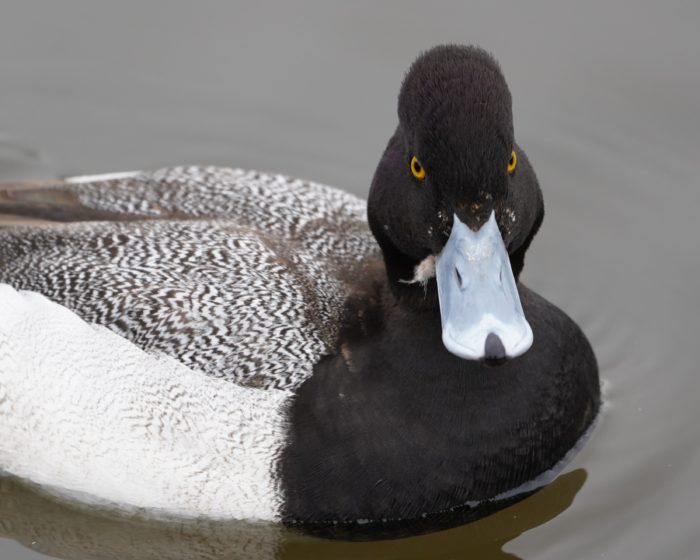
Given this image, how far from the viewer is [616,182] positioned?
938 cm

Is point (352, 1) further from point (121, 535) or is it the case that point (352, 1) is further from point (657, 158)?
point (121, 535)

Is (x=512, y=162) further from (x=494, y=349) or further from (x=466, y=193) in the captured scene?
(x=494, y=349)

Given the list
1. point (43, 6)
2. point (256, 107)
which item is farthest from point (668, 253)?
point (43, 6)

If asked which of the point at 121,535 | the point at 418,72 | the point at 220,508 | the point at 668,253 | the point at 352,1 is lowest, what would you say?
the point at 121,535

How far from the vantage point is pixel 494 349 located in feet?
18.5

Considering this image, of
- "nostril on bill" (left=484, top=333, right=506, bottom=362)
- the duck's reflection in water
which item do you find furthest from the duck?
"nostril on bill" (left=484, top=333, right=506, bottom=362)

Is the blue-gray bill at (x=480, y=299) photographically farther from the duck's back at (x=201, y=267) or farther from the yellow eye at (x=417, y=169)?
the duck's back at (x=201, y=267)

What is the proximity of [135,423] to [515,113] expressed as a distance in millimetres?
4412

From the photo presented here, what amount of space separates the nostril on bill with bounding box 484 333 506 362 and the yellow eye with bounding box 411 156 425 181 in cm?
82

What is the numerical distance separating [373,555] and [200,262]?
173 centimetres

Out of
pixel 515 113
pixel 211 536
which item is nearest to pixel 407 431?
pixel 211 536

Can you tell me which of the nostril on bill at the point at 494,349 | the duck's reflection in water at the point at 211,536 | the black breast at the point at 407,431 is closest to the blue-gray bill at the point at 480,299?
the nostril on bill at the point at 494,349

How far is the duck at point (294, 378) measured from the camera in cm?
632

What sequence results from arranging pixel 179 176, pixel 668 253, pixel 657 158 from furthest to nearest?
1. pixel 657 158
2. pixel 668 253
3. pixel 179 176
